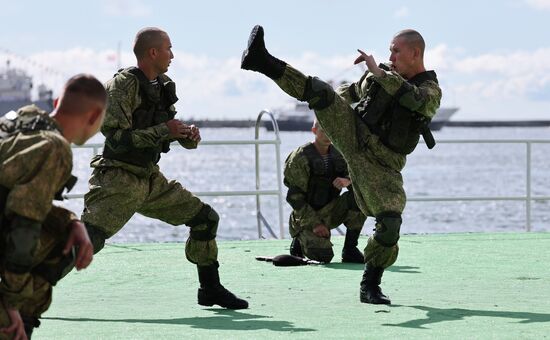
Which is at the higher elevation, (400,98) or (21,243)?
(400,98)

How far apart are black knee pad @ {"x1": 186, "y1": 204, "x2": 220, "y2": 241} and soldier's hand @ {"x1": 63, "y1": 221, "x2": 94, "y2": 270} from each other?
263cm

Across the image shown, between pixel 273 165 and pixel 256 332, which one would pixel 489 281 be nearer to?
pixel 256 332

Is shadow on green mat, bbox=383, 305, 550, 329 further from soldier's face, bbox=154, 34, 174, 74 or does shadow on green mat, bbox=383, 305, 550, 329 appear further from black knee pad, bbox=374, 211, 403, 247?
soldier's face, bbox=154, 34, 174, 74

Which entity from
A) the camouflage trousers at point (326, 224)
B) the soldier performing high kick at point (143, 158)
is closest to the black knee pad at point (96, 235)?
the soldier performing high kick at point (143, 158)

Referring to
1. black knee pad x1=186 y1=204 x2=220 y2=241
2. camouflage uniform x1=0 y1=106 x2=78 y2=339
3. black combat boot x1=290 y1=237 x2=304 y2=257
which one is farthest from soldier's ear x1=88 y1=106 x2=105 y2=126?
black combat boot x1=290 y1=237 x2=304 y2=257

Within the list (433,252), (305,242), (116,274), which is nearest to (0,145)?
(116,274)

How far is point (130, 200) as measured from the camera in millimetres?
6750

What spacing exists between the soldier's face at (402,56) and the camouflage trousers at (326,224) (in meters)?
2.74

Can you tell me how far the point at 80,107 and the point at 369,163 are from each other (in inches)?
127

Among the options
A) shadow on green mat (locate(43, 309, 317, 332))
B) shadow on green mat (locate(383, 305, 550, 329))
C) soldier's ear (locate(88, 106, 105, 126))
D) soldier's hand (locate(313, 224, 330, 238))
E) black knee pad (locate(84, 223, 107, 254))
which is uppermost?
soldier's ear (locate(88, 106, 105, 126))

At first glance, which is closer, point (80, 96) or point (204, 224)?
point (80, 96)

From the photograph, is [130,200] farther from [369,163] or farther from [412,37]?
[412,37]

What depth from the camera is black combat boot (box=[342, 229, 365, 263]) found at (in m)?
9.74

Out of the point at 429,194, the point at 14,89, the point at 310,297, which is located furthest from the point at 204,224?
the point at 14,89
